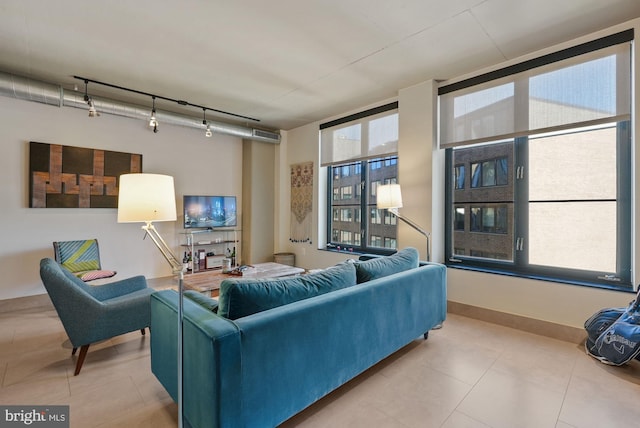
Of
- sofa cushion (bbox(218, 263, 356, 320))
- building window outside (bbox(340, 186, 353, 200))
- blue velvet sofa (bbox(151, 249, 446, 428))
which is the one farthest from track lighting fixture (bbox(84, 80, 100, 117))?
building window outside (bbox(340, 186, 353, 200))

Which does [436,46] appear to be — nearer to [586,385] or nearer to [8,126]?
[586,385]

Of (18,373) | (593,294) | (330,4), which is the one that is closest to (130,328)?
(18,373)

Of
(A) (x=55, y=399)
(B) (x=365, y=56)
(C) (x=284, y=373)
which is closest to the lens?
(C) (x=284, y=373)

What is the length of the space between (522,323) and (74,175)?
5.91 meters

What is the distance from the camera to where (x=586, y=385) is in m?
2.15

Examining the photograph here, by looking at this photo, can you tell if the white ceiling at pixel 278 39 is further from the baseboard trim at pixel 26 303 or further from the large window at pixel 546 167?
the baseboard trim at pixel 26 303

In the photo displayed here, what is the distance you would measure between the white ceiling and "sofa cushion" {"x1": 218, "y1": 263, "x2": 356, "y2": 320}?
7.00ft

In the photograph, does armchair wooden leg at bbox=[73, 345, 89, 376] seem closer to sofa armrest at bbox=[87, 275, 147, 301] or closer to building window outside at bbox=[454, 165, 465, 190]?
sofa armrest at bbox=[87, 275, 147, 301]

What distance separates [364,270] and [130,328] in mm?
2030

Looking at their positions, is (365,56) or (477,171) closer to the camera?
(365,56)

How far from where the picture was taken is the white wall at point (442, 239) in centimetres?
274

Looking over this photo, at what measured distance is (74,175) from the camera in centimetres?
415

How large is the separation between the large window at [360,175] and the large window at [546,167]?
2.93 ft

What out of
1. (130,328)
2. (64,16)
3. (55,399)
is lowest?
(55,399)
